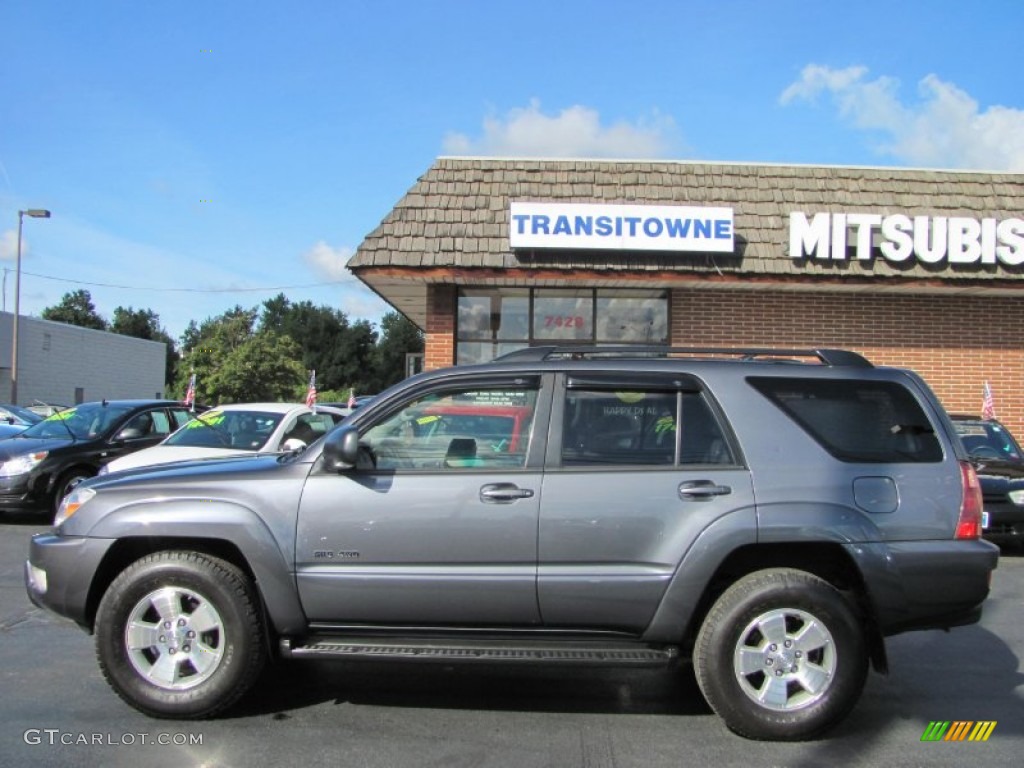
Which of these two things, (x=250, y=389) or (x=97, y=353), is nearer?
(x=250, y=389)

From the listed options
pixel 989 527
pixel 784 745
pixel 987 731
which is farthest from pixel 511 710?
pixel 989 527

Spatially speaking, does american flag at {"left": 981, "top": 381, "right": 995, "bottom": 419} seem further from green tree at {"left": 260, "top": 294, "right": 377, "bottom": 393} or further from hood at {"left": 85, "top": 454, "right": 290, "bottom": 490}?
green tree at {"left": 260, "top": 294, "right": 377, "bottom": 393}

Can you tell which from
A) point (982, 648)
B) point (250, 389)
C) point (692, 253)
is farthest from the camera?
point (250, 389)

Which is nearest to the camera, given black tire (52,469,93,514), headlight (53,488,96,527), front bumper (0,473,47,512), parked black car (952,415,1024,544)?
headlight (53,488,96,527)

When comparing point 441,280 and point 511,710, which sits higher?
point 441,280

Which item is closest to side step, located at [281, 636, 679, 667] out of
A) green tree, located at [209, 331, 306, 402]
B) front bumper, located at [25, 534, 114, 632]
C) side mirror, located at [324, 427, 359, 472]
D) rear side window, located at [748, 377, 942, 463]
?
side mirror, located at [324, 427, 359, 472]

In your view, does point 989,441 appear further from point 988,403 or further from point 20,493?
point 20,493

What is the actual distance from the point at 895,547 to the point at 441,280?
8.36 metres

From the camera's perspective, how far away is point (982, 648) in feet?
19.1

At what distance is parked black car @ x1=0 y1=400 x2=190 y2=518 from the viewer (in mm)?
10203

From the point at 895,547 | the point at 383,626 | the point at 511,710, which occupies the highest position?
the point at 895,547

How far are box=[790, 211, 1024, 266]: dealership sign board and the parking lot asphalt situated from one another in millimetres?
6713

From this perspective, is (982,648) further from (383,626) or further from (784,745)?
(383,626)

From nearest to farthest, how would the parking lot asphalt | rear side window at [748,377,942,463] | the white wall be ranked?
the parking lot asphalt → rear side window at [748,377,942,463] → the white wall
